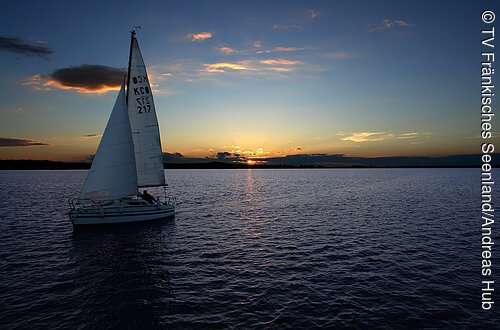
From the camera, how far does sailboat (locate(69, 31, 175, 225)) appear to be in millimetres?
34594

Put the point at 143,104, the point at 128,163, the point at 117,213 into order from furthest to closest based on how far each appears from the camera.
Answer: the point at 143,104
the point at 117,213
the point at 128,163

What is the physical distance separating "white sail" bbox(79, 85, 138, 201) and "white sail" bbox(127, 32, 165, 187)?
3.60m

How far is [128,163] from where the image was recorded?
35.9 meters

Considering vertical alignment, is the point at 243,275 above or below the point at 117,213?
below

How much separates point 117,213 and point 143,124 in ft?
39.2

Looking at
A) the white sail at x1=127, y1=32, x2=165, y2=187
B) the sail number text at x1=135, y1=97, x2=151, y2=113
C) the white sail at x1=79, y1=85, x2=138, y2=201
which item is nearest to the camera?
the white sail at x1=79, y1=85, x2=138, y2=201

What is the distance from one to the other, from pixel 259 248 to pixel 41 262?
18.2m

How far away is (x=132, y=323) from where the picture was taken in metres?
14.9

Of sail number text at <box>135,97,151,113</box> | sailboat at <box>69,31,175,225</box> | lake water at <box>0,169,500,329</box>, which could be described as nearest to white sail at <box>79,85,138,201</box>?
sailboat at <box>69,31,175,225</box>

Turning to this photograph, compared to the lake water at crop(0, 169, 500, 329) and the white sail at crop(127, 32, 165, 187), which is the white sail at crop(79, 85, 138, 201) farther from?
the lake water at crop(0, 169, 500, 329)

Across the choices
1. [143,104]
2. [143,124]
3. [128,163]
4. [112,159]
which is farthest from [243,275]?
[143,104]

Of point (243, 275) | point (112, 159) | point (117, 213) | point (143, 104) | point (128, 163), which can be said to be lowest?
point (243, 275)

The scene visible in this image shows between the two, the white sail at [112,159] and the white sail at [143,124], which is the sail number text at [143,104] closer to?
the white sail at [143,124]

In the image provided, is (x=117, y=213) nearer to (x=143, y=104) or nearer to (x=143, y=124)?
(x=143, y=124)
